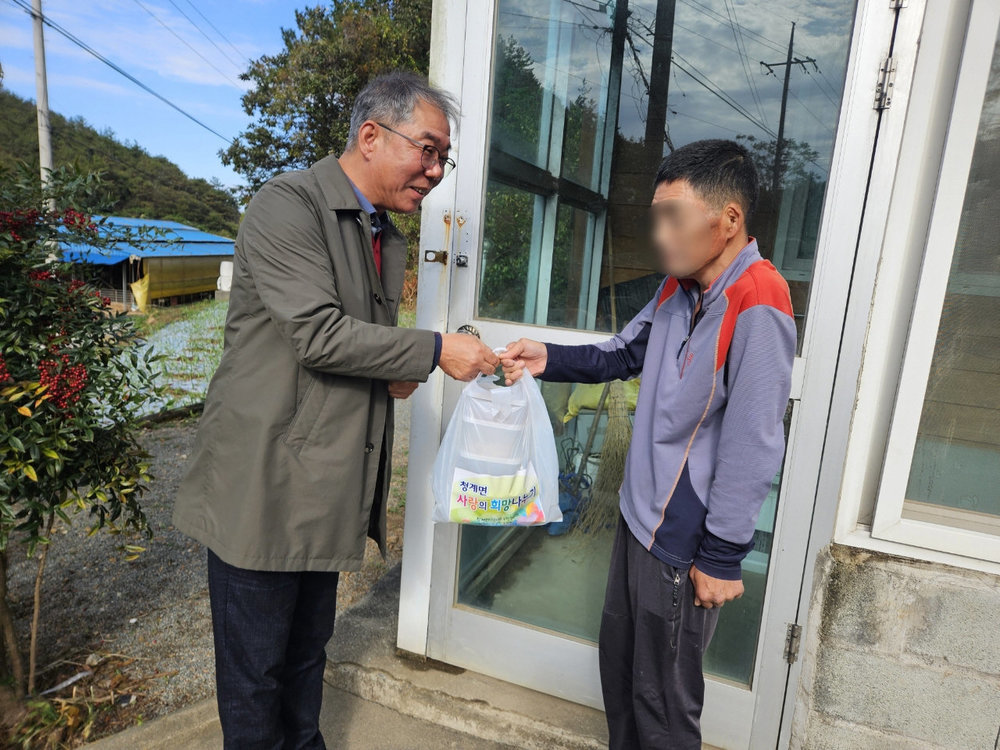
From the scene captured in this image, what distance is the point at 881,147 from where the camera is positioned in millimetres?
1734

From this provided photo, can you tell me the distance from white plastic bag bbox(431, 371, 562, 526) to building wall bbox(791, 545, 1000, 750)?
3.04ft

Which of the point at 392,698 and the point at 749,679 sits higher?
the point at 749,679

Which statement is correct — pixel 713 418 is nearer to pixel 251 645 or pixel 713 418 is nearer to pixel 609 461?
pixel 609 461

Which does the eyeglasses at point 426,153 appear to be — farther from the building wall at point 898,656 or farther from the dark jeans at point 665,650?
the building wall at point 898,656

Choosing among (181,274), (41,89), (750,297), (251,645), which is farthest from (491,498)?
(181,274)

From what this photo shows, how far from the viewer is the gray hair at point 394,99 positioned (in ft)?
5.20

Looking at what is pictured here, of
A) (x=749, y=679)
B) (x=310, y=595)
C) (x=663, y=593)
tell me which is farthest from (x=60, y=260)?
(x=749, y=679)

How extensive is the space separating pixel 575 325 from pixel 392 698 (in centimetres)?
163

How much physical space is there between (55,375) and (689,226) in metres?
1.92

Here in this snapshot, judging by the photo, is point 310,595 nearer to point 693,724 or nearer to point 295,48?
point 693,724

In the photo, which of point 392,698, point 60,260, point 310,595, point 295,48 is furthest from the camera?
point 295,48

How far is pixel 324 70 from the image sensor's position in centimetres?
1405

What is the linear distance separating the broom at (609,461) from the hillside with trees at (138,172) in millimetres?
15067

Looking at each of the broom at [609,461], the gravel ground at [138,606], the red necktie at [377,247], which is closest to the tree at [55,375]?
the gravel ground at [138,606]
